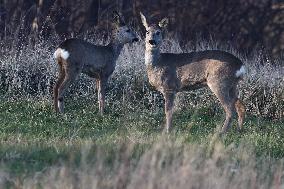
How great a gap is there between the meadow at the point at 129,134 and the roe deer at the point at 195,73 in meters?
0.36

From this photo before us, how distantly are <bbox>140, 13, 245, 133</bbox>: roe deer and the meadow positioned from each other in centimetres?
36

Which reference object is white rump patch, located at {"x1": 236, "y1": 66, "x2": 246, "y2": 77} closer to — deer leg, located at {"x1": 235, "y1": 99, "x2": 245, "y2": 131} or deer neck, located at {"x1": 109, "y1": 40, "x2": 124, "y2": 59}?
deer leg, located at {"x1": 235, "y1": 99, "x2": 245, "y2": 131}

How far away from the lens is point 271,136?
11.0 meters

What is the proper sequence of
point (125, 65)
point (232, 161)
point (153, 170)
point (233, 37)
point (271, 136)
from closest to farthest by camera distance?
point (153, 170), point (232, 161), point (271, 136), point (125, 65), point (233, 37)

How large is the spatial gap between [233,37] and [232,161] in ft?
50.2

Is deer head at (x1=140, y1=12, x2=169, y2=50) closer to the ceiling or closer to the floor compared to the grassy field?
closer to the ceiling

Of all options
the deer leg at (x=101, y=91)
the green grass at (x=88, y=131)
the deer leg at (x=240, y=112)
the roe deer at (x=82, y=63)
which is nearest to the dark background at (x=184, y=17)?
the roe deer at (x=82, y=63)

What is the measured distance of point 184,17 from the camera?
23547 mm

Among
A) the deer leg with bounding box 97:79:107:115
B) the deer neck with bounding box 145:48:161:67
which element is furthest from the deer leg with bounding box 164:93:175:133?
the deer leg with bounding box 97:79:107:115

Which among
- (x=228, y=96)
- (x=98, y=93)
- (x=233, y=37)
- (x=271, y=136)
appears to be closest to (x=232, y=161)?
(x=271, y=136)

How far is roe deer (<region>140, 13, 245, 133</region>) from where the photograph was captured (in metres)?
11.7

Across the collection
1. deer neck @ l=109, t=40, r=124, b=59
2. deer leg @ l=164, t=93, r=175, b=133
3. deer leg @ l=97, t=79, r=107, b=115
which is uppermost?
deer neck @ l=109, t=40, r=124, b=59

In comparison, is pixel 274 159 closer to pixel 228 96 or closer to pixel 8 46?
pixel 228 96

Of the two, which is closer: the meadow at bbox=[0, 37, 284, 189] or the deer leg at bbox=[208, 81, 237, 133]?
the meadow at bbox=[0, 37, 284, 189]
